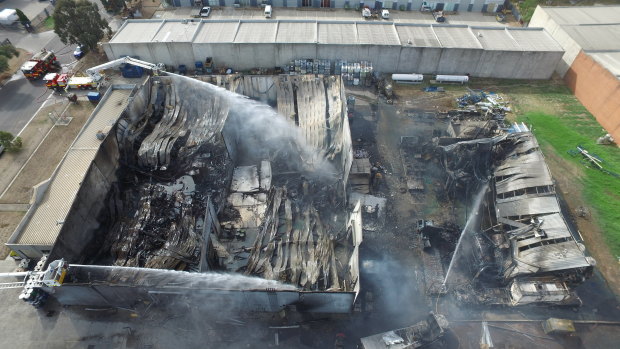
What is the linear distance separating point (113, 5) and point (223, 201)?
38.3 metres

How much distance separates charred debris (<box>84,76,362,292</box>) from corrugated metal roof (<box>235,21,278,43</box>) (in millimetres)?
10086

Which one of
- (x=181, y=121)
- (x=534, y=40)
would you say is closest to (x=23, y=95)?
(x=181, y=121)

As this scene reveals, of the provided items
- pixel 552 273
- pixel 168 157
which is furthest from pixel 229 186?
pixel 552 273

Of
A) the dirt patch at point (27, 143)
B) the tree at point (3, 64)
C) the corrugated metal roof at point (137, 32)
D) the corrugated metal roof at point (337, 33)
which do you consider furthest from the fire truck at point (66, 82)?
the corrugated metal roof at point (337, 33)

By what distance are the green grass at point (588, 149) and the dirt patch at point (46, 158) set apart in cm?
4336

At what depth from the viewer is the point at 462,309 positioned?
22312 millimetres

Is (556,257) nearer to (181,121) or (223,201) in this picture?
(223,201)

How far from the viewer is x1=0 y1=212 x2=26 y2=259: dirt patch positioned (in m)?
25.2

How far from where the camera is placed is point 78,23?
39312 millimetres

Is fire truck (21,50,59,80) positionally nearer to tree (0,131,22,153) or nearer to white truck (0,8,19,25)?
white truck (0,8,19,25)

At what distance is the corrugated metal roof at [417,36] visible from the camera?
3947cm

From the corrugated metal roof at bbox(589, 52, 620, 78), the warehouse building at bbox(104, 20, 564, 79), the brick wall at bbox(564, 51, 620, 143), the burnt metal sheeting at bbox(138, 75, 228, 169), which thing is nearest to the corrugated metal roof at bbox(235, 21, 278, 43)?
the warehouse building at bbox(104, 20, 564, 79)

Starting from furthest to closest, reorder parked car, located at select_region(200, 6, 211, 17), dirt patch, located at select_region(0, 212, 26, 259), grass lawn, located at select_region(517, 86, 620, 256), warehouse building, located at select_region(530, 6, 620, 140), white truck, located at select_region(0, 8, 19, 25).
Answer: parked car, located at select_region(200, 6, 211, 17) → white truck, located at select_region(0, 8, 19, 25) → warehouse building, located at select_region(530, 6, 620, 140) → grass lawn, located at select_region(517, 86, 620, 256) → dirt patch, located at select_region(0, 212, 26, 259)

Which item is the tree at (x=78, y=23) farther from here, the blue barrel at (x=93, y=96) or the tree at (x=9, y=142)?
the tree at (x=9, y=142)
